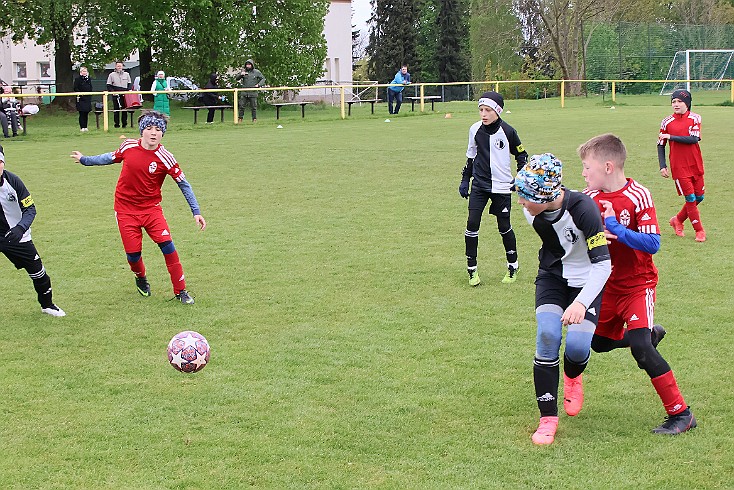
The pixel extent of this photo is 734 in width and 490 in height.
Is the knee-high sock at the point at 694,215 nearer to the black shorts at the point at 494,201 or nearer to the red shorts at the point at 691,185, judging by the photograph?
the red shorts at the point at 691,185

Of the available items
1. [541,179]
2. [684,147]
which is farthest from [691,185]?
[541,179]

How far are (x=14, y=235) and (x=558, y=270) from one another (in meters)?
4.93

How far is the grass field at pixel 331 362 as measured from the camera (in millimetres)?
5098

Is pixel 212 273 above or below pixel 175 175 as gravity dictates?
below

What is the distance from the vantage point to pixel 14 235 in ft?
26.3

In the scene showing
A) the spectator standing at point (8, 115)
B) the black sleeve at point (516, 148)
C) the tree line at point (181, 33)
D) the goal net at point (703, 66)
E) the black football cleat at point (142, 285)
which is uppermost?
the tree line at point (181, 33)

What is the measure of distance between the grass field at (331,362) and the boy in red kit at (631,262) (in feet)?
0.97

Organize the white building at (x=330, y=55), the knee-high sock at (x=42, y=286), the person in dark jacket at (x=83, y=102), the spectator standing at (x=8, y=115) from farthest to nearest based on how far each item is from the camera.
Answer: the white building at (x=330, y=55) → the person in dark jacket at (x=83, y=102) → the spectator standing at (x=8, y=115) → the knee-high sock at (x=42, y=286)

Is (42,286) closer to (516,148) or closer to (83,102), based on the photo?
(516,148)

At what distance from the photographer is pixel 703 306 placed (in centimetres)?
832

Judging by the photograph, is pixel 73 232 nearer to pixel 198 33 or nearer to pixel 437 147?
pixel 437 147

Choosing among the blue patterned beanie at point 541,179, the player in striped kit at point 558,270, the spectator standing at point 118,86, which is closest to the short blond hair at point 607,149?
the player in striped kit at point 558,270

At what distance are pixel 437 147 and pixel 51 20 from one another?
680 inches

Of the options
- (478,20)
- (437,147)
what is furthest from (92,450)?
(478,20)
